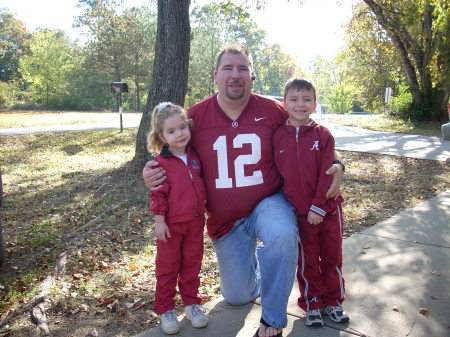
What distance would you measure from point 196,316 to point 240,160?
108 cm

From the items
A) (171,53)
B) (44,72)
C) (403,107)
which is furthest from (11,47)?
(171,53)

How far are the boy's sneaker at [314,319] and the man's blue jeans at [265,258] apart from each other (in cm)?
24

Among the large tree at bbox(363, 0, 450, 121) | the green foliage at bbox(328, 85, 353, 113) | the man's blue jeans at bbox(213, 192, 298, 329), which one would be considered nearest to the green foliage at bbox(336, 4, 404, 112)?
the large tree at bbox(363, 0, 450, 121)

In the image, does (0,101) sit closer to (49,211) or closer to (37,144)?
(37,144)

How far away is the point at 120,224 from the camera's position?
524 centimetres

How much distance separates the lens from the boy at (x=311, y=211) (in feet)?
9.28

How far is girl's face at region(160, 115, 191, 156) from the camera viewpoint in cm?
293

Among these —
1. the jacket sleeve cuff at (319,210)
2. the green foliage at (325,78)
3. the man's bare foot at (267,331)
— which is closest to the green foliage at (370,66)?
the jacket sleeve cuff at (319,210)

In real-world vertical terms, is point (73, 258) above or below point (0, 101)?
below

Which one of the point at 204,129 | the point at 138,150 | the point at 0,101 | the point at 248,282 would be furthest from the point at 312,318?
the point at 0,101

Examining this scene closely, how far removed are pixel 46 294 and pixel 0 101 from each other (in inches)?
1278

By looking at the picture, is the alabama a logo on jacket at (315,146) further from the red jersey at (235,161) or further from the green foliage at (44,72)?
the green foliage at (44,72)

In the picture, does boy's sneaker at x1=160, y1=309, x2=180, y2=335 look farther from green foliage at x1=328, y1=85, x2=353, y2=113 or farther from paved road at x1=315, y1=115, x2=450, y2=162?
green foliage at x1=328, y1=85, x2=353, y2=113

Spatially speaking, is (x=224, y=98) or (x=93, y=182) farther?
(x=93, y=182)
